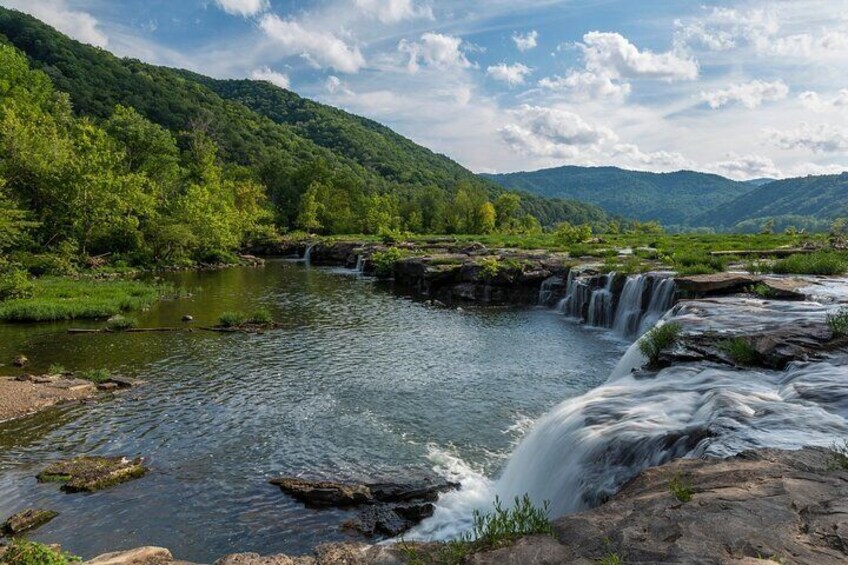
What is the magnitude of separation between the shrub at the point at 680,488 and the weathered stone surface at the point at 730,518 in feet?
0.27

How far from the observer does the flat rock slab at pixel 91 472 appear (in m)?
12.1

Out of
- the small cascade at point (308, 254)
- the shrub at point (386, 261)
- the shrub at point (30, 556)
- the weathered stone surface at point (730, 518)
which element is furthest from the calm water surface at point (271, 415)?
the small cascade at point (308, 254)

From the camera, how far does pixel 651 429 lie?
10.1 metres

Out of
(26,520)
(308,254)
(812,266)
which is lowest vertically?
(26,520)

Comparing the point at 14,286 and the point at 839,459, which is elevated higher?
the point at 839,459

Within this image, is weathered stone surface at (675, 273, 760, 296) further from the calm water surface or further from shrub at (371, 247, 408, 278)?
shrub at (371, 247, 408, 278)

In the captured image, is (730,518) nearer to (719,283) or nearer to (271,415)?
(271,415)

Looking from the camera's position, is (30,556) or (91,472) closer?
(30,556)

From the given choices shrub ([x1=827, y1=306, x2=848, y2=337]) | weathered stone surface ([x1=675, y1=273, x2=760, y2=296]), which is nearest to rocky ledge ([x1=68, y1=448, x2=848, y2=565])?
shrub ([x1=827, y1=306, x2=848, y2=337])

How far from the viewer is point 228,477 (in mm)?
12844

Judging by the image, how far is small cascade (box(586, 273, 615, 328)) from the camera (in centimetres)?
2970

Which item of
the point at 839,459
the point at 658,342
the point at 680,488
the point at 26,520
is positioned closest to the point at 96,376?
the point at 26,520

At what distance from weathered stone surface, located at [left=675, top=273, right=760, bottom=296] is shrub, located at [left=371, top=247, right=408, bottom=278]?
30.3 m

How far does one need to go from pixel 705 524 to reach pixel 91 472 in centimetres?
1331
